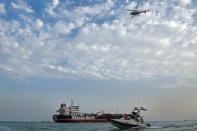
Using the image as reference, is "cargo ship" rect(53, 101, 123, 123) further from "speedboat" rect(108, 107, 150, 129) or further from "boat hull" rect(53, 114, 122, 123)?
"speedboat" rect(108, 107, 150, 129)

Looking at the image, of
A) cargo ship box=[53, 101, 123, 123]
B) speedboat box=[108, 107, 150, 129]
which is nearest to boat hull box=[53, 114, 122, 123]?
cargo ship box=[53, 101, 123, 123]

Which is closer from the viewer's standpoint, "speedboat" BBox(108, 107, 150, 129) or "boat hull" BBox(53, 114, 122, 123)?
"speedboat" BBox(108, 107, 150, 129)

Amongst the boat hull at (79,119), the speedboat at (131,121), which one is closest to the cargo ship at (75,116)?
the boat hull at (79,119)

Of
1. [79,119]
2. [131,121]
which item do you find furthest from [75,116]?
[131,121]

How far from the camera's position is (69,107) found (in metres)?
175

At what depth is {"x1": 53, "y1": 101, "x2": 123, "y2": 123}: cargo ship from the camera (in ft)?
551

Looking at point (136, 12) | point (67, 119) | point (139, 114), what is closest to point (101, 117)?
point (67, 119)

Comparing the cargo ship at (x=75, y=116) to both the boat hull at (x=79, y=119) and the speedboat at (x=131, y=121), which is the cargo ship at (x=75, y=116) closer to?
the boat hull at (x=79, y=119)

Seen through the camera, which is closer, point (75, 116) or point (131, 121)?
point (131, 121)

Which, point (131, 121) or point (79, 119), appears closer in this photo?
point (131, 121)

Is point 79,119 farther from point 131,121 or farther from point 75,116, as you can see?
point 131,121

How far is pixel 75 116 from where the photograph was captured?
559ft

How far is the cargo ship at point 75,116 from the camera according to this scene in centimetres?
16788

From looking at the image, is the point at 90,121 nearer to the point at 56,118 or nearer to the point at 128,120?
the point at 56,118
